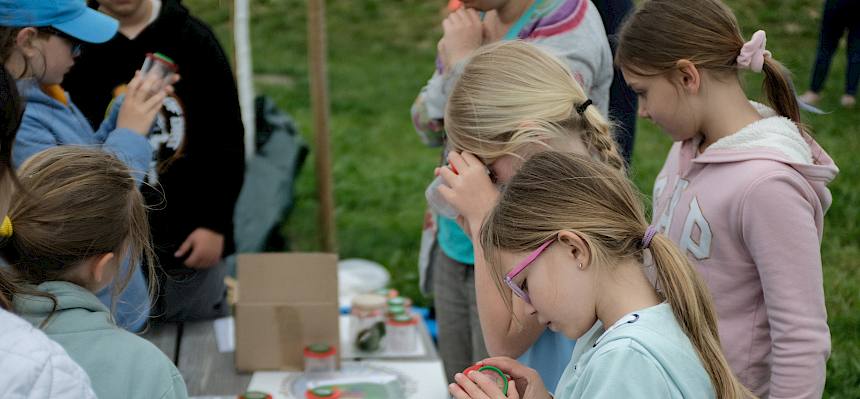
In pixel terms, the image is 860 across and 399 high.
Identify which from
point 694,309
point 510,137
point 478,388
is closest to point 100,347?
point 478,388

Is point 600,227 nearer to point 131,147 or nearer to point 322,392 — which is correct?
point 322,392

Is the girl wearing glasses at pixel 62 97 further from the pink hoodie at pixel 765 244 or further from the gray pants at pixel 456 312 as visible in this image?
the pink hoodie at pixel 765 244

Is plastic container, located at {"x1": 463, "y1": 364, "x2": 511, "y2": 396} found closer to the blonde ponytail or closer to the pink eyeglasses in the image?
the pink eyeglasses

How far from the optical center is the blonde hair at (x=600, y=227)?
149 centimetres

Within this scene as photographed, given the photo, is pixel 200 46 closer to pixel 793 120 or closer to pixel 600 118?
pixel 600 118

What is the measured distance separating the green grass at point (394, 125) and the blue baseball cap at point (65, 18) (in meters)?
1.45

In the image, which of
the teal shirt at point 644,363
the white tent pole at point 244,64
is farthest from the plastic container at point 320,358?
the white tent pole at point 244,64

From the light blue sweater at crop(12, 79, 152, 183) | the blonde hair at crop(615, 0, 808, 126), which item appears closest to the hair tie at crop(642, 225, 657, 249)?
the blonde hair at crop(615, 0, 808, 126)

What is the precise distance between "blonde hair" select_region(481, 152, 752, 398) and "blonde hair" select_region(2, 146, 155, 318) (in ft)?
2.42

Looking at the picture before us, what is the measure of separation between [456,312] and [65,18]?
1.28 metres

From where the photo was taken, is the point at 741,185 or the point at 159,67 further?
the point at 159,67

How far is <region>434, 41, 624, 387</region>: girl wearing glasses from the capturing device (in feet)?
6.47

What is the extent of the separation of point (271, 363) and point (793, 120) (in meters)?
1.62

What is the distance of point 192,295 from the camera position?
10.5 feet
